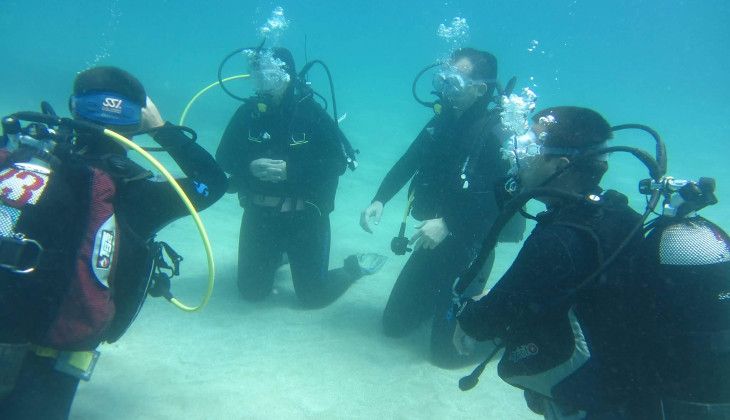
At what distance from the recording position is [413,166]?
6055mm

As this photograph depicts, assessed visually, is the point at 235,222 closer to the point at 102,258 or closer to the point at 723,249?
the point at 102,258

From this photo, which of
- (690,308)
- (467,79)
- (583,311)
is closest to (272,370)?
(583,311)

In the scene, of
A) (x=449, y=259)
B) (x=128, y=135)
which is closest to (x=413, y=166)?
(x=449, y=259)

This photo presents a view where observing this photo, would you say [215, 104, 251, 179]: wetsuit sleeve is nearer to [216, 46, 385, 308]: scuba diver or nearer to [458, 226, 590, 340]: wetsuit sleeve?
[216, 46, 385, 308]: scuba diver

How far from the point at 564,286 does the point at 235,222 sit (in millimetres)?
7751

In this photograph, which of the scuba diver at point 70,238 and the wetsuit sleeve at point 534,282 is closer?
the scuba diver at point 70,238

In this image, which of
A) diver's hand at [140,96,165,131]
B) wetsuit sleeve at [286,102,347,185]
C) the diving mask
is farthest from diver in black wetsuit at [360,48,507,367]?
diver's hand at [140,96,165,131]

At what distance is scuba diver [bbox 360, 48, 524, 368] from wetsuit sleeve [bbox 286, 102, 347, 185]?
0.70 metres

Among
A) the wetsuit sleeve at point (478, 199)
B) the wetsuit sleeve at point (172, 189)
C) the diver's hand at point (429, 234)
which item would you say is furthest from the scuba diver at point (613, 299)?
the wetsuit sleeve at point (478, 199)

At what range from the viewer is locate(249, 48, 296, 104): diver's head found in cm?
551

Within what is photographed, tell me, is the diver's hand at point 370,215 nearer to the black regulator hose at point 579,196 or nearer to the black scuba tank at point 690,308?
the black regulator hose at point 579,196

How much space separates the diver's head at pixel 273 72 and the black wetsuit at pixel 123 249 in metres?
2.82

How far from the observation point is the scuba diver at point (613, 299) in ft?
6.41

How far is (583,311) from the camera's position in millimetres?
2207
